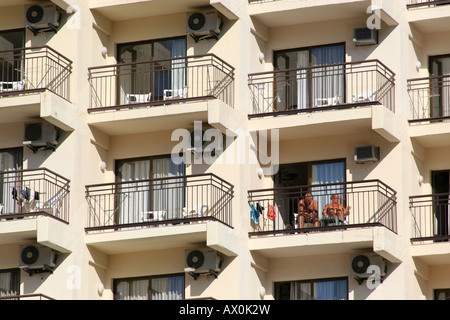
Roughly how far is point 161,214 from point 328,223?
14.0ft

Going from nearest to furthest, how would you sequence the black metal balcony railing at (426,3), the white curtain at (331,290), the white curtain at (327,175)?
the white curtain at (331,290) → the white curtain at (327,175) → the black metal balcony railing at (426,3)

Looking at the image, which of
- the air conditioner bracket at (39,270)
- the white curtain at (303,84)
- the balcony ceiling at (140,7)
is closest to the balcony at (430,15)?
the white curtain at (303,84)

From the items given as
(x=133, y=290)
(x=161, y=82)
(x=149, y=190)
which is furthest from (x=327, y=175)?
(x=133, y=290)

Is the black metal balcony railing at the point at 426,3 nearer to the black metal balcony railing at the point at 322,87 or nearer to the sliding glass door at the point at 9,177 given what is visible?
the black metal balcony railing at the point at 322,87

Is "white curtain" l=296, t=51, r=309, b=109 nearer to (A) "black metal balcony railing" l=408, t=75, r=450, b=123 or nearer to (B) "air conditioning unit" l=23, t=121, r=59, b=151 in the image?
(A) "black metal balcony railing" l=408, t=75, r=450, b=123

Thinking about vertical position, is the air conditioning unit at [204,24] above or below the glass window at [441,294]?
above

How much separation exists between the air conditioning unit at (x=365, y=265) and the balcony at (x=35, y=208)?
6.95 m

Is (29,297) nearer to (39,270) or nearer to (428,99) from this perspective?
(39,270)

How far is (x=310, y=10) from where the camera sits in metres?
53.8

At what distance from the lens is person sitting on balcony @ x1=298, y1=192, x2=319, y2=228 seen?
52.1 metres

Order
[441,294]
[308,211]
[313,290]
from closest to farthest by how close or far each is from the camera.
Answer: [441,294]
[313,290]
[308,211]

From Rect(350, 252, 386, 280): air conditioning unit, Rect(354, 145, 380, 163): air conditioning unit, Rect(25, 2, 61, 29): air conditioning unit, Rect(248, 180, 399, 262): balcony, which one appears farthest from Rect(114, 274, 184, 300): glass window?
Rect(25, 2, 61, 29): air conditioning unit

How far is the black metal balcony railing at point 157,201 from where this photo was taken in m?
52.1

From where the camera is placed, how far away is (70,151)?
52844 millimetres
